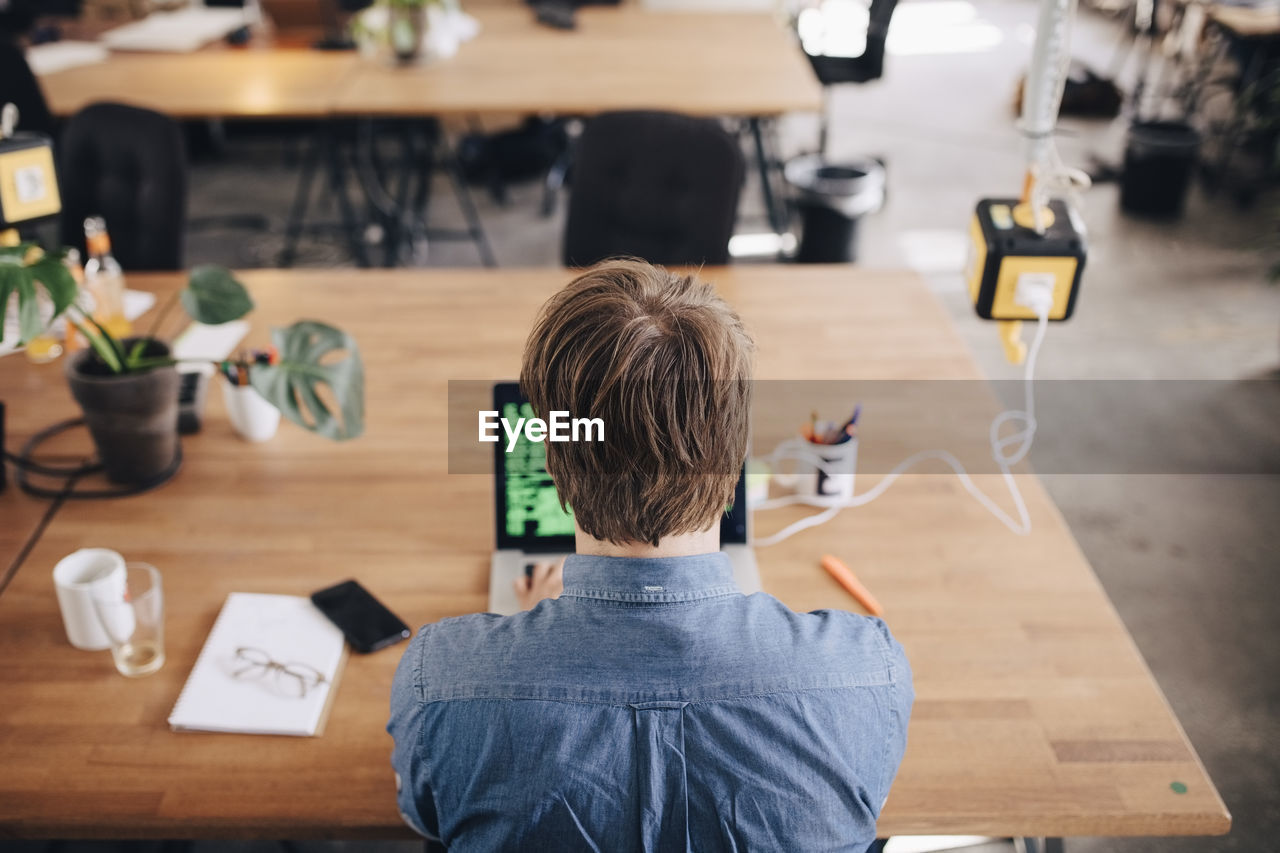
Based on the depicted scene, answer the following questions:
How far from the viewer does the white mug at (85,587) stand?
133cm

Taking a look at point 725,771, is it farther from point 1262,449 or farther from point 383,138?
point 383,138

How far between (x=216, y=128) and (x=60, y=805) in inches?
197

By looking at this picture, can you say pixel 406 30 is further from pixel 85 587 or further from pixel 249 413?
pixel 85 587

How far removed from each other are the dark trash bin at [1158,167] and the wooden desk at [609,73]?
5.33 feet

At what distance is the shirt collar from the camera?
95cm

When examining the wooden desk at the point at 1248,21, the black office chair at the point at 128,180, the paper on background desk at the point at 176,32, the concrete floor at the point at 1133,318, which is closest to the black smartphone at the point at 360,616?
the concrete floor at the point at 1133,318

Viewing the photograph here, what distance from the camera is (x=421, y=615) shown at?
1.44 metres

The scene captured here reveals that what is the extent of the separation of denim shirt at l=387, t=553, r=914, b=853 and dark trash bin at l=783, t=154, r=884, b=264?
312cm

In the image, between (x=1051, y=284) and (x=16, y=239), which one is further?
(x=16, y=239)

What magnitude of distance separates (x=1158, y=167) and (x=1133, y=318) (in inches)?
41.2

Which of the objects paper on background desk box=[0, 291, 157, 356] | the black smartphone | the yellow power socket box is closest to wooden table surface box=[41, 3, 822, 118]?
paper on background desk box=[0, 291, 157, 356]

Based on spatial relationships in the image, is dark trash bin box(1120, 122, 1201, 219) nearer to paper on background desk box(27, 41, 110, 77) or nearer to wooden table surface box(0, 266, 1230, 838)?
wooden table surface box(0, 266, 1230, 838)

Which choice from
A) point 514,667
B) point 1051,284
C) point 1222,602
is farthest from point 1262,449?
point 514,667

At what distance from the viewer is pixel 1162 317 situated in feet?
12.5
